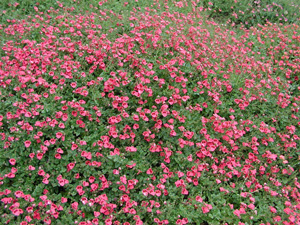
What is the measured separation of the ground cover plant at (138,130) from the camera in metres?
3.11

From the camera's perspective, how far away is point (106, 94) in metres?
3.90

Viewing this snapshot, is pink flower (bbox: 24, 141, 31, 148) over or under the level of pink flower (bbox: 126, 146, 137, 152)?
under

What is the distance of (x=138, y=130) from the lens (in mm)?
3650

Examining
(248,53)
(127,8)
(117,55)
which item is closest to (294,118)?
(248,53)

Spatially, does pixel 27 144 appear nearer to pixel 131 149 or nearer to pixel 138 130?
pixel 131 149

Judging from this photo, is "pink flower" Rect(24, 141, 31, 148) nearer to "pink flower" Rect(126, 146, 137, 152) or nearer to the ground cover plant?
the ground cover plant

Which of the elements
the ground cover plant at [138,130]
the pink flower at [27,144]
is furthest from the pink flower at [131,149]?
the pink flower at [27,144]

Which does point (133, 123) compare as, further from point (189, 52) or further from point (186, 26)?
point (186, 26)

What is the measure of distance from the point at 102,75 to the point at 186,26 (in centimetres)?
249

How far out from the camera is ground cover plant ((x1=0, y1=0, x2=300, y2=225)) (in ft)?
10.2

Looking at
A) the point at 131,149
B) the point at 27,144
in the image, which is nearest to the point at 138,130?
the point at 131,149

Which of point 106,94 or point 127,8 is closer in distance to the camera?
point 106,94

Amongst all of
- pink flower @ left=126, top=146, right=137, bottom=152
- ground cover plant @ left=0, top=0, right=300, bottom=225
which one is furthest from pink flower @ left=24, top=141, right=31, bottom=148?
pink flower @ left=126, top=146, right=137, bottom=152

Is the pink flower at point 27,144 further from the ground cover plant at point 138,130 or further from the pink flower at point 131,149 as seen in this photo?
the pink flower at point 131,149
